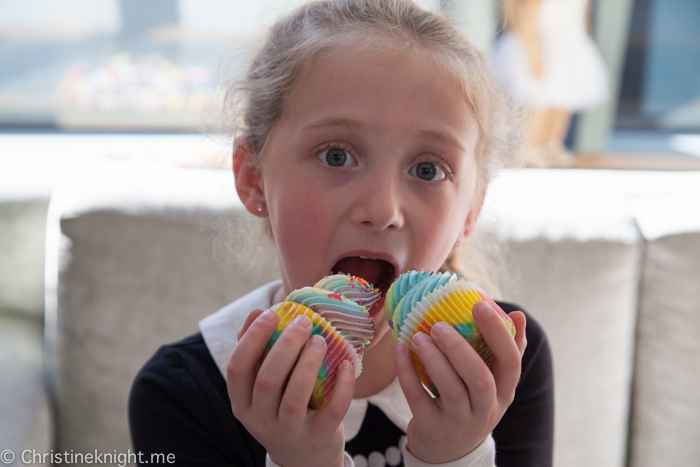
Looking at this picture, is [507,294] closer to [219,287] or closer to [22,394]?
[219,287]

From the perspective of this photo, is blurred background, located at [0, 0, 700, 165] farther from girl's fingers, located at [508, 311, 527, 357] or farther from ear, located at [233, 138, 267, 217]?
girl's fingers, located at [508, 311, 527, 357]

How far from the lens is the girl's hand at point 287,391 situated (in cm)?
67

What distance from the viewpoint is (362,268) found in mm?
943

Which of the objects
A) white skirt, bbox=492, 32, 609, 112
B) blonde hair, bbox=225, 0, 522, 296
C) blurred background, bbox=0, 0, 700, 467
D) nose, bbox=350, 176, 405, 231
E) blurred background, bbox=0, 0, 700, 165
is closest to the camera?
nose, bbox=350, 176, 405, 231

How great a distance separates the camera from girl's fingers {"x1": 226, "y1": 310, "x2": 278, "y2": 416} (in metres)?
0.69

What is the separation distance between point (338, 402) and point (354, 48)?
0.55 meters

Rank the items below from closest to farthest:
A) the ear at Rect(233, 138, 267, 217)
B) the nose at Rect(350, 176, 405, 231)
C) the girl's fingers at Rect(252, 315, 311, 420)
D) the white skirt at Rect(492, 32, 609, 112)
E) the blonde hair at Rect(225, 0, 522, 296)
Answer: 1. the girl's fingers at Rect(252, 315, 311, 420)
2. the nose at Rect(350, 176, 405, 231)
3. the blonde hair at Rect(225, 0, 522, 296)
4. the ear at Rect(233, 138, 267, 217)
5. the white skirt at Rect(492, 32, 609, 112)

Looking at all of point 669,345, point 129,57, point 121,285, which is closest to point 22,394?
point 121,285

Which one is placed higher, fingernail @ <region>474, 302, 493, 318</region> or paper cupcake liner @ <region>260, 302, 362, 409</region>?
fingernail @ <region>474, 302, 493, 318</region>

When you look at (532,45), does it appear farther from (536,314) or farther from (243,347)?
(243,347)

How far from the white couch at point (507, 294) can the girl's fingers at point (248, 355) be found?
2.52 ft

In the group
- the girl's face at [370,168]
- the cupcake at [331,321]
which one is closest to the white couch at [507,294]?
the girl's face at [370,168]

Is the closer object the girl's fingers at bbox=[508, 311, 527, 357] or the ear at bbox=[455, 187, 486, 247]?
the girl's fingers at bbox=[508, 311, 527, 357]

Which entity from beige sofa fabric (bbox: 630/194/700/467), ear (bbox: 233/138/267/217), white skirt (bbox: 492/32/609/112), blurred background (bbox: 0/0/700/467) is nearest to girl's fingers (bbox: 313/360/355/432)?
ear (bbox: 233/138/267/217)
